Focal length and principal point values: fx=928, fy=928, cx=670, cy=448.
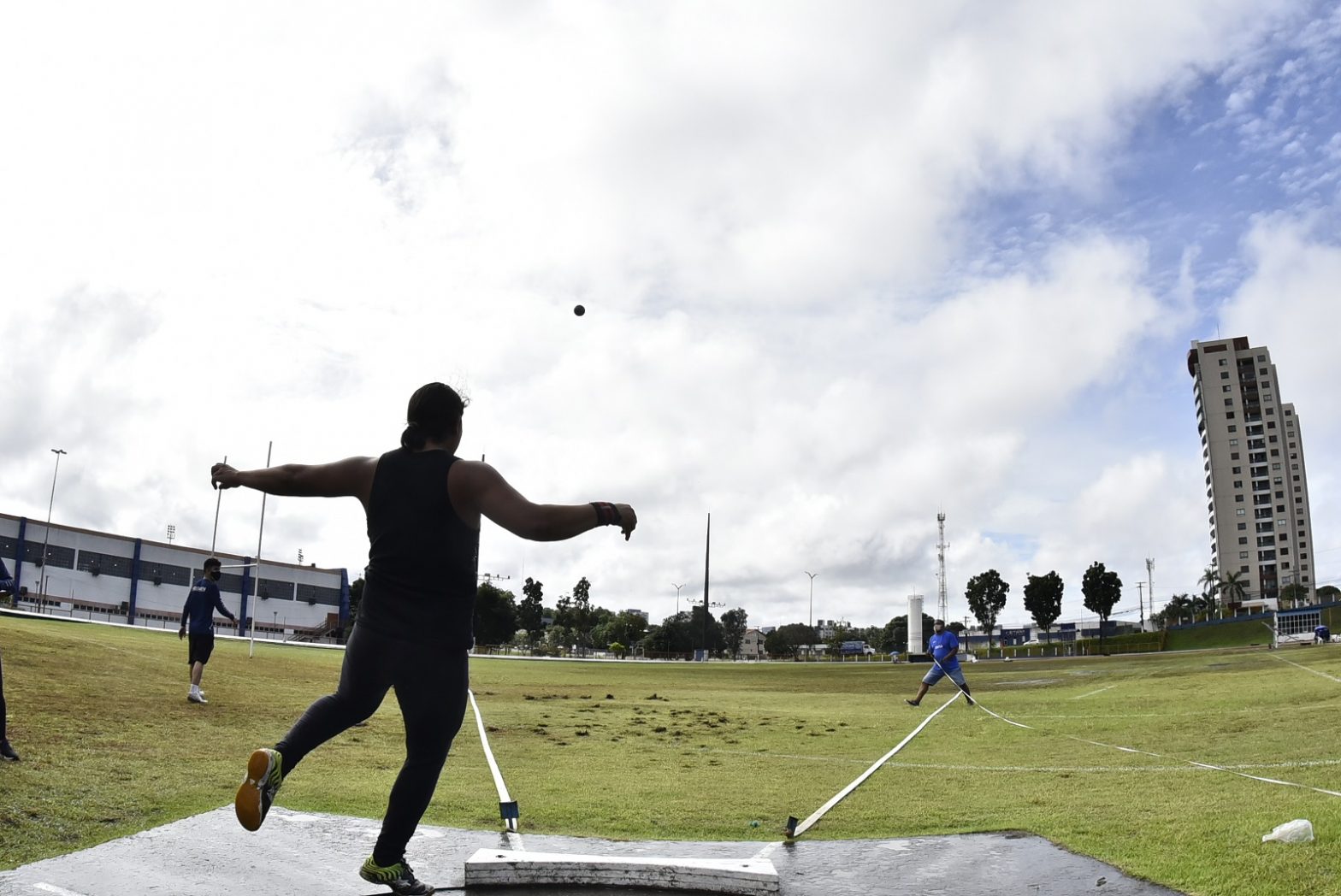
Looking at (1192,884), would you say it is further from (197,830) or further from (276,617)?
(276,617)

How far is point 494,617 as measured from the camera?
11038 cm

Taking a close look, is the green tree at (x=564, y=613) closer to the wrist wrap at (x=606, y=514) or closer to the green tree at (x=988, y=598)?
the green tree at (x=988, y=598)

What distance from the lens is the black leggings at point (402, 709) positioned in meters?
3.61

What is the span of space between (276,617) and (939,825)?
105236 mm

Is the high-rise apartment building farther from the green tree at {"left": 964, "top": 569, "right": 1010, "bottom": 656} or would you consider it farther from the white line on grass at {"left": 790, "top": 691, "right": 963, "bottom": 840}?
the white line on grass at {"left": 790, "top": 691, "right": 963, "bottom": 840}

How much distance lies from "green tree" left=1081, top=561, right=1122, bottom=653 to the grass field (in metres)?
103

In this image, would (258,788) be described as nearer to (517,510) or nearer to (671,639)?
(517,510)

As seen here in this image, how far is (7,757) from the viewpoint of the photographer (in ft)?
21.5

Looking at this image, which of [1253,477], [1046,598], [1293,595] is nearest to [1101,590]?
[1046,598]

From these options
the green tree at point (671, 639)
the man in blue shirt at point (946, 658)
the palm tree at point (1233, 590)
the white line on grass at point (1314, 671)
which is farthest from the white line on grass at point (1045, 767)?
the palm tree at point (1233, 590)

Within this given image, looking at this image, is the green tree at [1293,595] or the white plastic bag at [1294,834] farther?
the green tree at [1293,595]

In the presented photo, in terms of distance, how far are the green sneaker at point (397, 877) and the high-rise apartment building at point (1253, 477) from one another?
163338mm

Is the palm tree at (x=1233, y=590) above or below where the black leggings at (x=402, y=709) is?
above

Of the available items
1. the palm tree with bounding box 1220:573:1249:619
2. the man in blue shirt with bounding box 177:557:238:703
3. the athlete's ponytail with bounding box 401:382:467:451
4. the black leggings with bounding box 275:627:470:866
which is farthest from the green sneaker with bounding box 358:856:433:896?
the palm tree with bounding box 1220:573:1249:619
